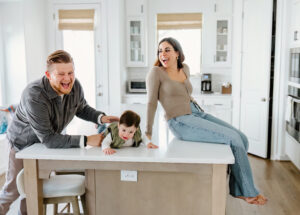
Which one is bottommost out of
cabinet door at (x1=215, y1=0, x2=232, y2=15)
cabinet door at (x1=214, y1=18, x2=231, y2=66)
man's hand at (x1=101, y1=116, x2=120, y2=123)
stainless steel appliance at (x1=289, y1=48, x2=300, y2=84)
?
man's hand at (x1=101, y1=116, x2=120, y2=123)

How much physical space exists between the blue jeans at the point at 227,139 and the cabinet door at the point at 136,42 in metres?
3.60

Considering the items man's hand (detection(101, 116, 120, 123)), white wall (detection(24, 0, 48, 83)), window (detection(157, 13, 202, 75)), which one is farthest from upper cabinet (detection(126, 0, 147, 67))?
man's hand (detection(101, 116, 120, 123))

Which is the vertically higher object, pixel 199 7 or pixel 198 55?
pixel 199 7

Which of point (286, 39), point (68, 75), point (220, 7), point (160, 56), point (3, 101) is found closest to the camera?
point (68, 75)

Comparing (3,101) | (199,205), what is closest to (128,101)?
(3,101)

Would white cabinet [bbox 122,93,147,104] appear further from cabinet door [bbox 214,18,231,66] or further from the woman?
the woman

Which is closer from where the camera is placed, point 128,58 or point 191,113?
point 191,113

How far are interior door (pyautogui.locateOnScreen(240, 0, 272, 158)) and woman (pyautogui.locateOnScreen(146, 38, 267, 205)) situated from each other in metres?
2.30

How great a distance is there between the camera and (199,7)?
5727 millimetres

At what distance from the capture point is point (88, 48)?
5.50 meters

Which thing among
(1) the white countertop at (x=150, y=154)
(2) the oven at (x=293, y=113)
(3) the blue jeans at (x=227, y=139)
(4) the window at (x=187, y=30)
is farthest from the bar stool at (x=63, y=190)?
Answer: (4) the window at (x=187, y=30)

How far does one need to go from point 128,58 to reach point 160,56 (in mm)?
3495

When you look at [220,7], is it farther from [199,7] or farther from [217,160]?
[217,160]

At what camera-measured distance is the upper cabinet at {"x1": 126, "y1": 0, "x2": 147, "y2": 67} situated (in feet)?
18.5
